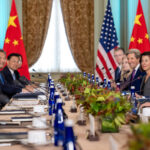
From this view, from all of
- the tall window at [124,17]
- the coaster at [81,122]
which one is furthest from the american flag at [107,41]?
the coaster at [81,122]

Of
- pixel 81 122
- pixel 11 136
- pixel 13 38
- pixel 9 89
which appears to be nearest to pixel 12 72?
pixel 9 89

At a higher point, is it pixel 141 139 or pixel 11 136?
pixel 141 139

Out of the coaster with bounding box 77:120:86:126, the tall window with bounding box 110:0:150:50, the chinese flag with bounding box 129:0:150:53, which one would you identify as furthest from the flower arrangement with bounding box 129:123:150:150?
the tall window with bounding box 110:0:150:50

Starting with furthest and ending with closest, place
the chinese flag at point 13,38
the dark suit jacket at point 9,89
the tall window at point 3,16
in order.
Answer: the tall window at point 3,16, the chinese flag at point 13,38, the dark suit jacket at point 9,89

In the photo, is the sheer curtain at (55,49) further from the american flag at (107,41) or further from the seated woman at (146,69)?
the seated woman at (146,69)

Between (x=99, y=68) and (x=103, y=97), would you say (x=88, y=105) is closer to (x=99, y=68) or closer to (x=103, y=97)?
(x=103, y=97)

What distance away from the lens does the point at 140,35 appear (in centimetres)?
698

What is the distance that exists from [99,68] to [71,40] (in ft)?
4.04

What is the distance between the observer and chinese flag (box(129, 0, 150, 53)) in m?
6.91

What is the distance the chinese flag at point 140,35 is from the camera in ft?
22.7

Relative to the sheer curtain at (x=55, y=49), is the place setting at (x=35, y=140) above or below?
below

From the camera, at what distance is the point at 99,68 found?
7.64 metres

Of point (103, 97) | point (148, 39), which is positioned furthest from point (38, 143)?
point (148, 39)

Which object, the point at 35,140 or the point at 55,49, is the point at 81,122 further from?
the point at 55,49
